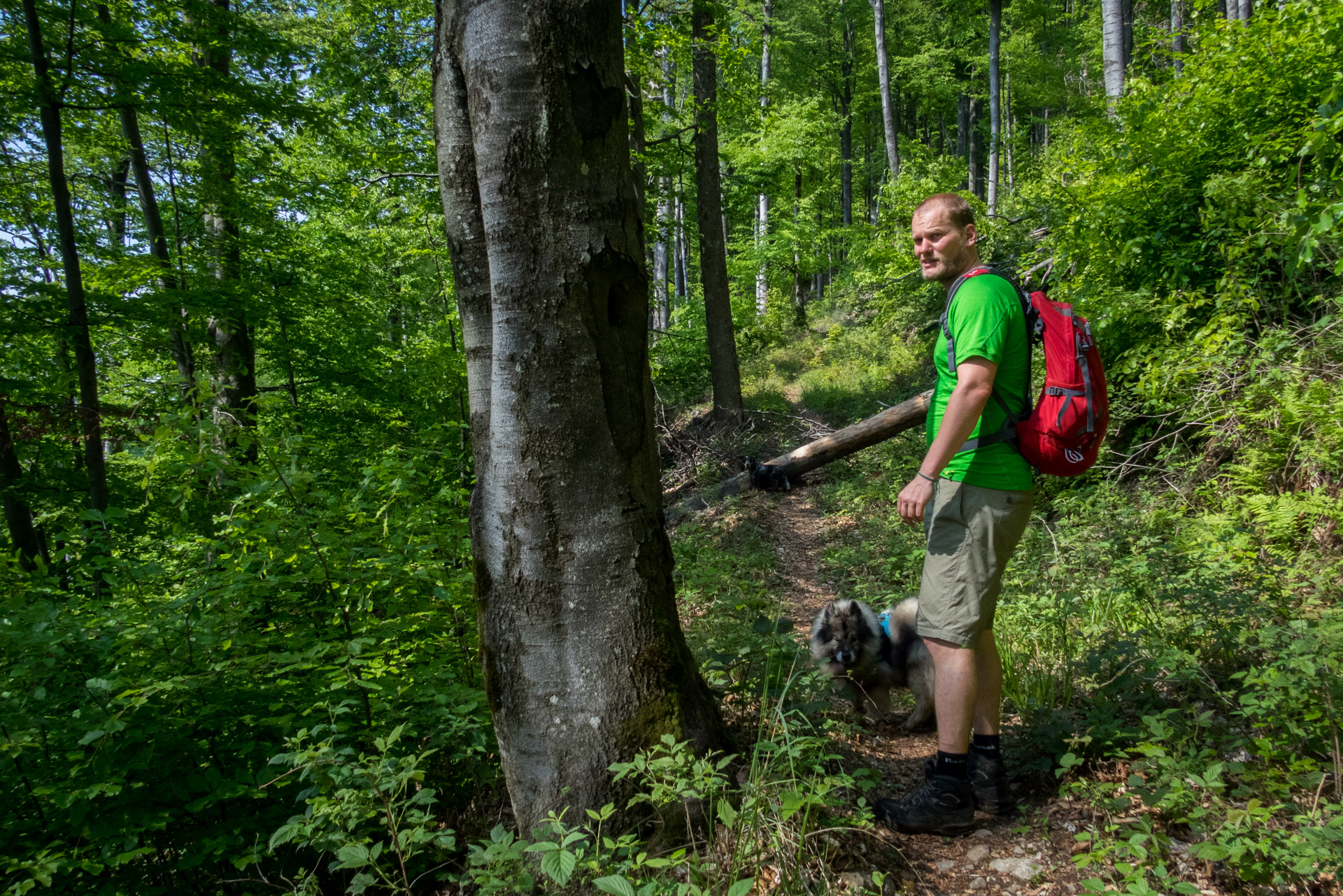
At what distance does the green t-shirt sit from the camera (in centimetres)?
248

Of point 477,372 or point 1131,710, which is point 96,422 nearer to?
point 477,372

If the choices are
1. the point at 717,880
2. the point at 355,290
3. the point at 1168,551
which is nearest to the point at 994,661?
the point at 717,880

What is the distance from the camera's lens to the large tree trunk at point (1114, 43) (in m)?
9.04

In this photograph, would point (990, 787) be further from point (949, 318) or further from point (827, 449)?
point (827, 449)

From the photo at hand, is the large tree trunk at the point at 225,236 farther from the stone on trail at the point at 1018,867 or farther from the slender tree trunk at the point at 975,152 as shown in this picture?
the slender tree trunk at the point at 975,152

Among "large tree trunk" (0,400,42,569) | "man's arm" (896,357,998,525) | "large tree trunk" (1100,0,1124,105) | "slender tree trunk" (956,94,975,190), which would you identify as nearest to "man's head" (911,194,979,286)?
"man's arm" (896,357,998,525)

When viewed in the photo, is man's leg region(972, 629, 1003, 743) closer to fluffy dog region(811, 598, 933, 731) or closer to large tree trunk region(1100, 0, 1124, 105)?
fluffy dog region(811, 598, 933, 731)

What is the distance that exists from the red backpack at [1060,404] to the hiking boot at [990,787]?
1.20m

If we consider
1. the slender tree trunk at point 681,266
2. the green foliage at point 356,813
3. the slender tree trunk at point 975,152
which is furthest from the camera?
the slender tree trunk at point 681,266

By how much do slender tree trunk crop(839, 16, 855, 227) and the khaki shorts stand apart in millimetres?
26500

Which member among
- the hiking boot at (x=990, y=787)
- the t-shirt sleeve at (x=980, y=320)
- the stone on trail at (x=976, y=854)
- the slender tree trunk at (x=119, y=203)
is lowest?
the stone on trail at (x=976, y=854)

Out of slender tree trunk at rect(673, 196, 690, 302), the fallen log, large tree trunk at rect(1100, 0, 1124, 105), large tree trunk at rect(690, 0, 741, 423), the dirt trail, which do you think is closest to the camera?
the dirt trail

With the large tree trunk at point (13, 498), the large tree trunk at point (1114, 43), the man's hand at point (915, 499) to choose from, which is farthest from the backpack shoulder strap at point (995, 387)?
the large tree trunk at point (1114, 43)

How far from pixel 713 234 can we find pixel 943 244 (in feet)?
30.4
